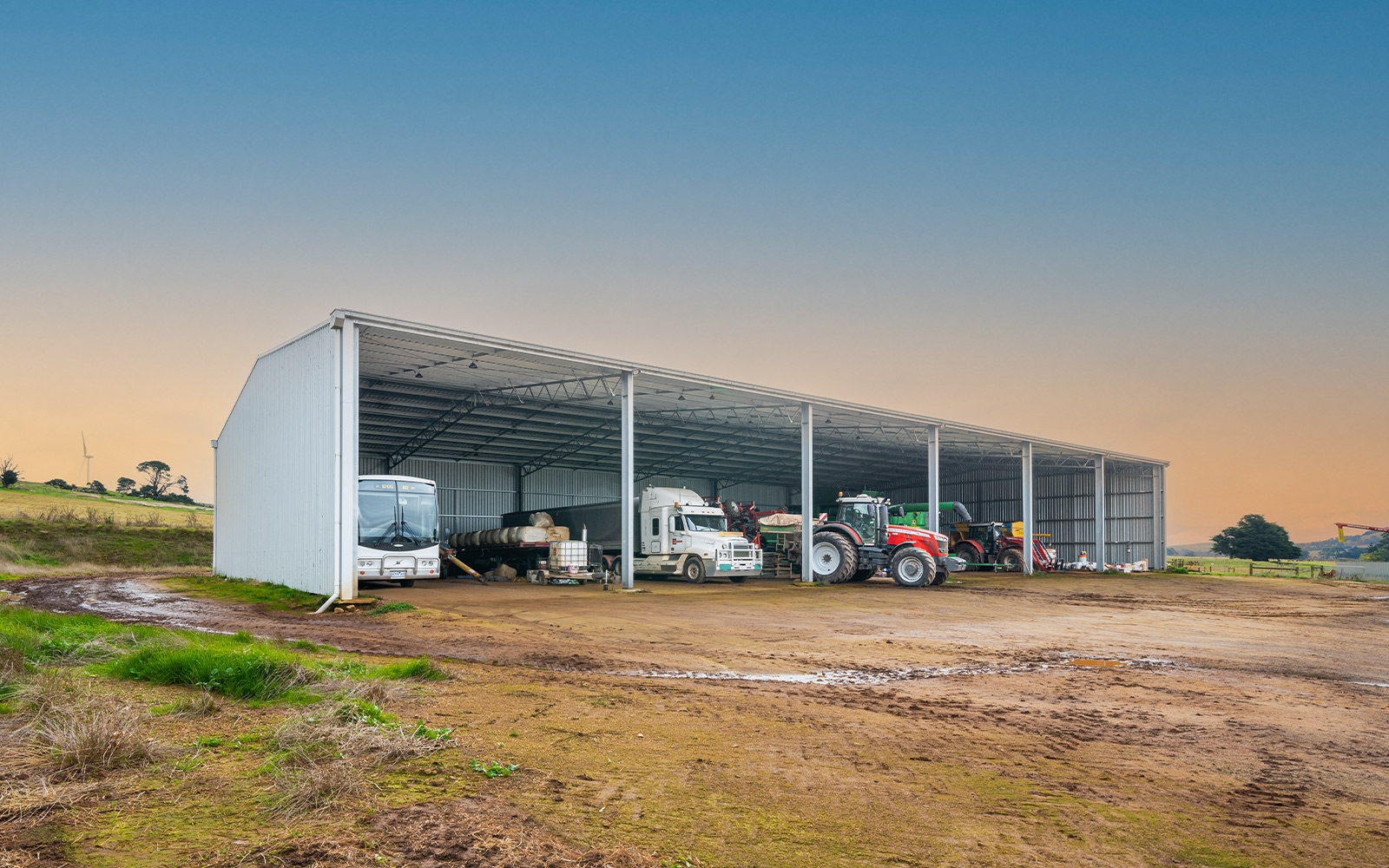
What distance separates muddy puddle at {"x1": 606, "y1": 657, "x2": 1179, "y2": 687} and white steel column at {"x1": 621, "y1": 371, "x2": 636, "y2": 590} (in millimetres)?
15292

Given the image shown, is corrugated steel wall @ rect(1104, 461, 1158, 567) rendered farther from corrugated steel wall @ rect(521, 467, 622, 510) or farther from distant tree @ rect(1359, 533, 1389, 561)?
distant tree @ rect(1359, 533, 1389, 561)

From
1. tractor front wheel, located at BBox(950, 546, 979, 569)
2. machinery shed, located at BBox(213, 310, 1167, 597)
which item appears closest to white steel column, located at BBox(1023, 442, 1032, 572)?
machinery shed, located at BBox(213, 310, 1167, 597)

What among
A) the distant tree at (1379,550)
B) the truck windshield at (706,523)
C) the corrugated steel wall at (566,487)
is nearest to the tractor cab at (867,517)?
the truck windshield at (706,523)

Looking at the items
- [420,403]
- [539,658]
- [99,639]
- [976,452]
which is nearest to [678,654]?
[539,658]

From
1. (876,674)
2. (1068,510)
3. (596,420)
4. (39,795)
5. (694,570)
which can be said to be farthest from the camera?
(1068,510)

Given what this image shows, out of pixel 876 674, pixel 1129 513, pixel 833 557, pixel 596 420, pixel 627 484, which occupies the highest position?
pixel 596 420

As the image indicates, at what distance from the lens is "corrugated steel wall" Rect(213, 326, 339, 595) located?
19.1m

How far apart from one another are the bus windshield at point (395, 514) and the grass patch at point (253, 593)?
8.92 feet

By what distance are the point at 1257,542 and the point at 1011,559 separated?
54.9m

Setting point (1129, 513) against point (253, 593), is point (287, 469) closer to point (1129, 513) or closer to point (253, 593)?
point (253, 593)

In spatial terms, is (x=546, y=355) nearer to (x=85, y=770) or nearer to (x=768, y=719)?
(x=768, y=719)

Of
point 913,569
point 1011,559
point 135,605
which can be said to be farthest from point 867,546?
point 135,605

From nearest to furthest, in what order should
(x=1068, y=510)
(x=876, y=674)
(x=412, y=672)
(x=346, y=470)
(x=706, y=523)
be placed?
(x=412, y=672) → (x=876, y=674) → (x=346, y=470) → (x=706, y=523) → (x=1068, y=510)

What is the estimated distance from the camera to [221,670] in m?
7.56
